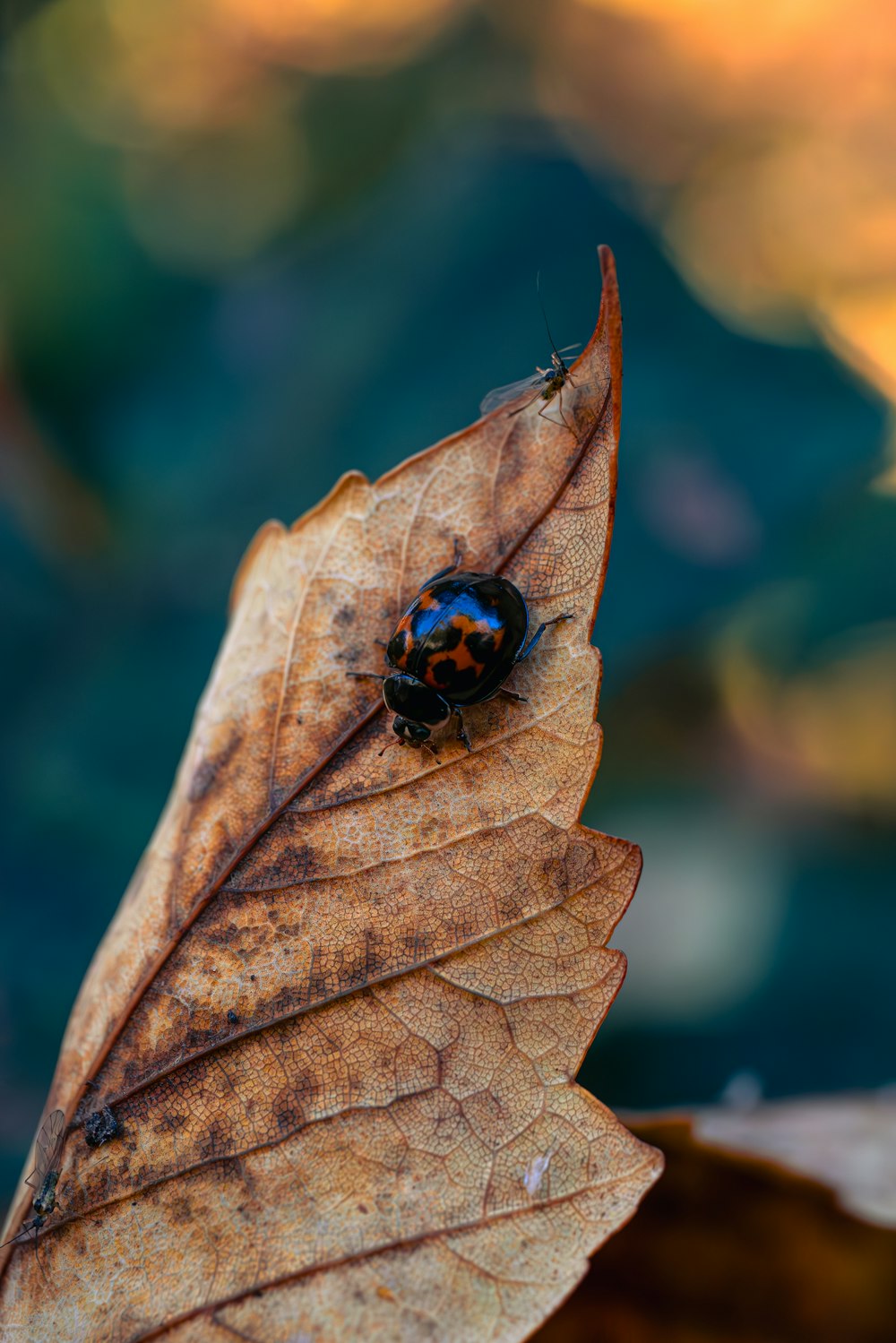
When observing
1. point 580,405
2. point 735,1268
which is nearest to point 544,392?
point 580,405

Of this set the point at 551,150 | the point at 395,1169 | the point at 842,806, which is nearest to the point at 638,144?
the point at 551,150

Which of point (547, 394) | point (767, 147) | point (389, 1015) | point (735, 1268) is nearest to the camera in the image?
point (389, 1015)

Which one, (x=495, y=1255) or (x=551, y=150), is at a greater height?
(x=551, y=150)

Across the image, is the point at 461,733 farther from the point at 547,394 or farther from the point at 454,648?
the point at 547,394

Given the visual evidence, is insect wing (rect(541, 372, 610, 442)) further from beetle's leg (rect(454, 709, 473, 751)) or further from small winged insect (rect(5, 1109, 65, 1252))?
small winged insect (rect(5, 1109, 65, 1252))

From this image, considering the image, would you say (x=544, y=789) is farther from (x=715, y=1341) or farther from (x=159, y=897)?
(x=715, y=1341)

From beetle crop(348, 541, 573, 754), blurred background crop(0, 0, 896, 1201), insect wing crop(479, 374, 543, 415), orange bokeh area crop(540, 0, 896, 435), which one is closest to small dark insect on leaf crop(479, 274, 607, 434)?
insect wing crop(479, 374, 543, 415)

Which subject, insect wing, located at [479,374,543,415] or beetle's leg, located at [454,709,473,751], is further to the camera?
insect wing, located at [479,374,543,415]
